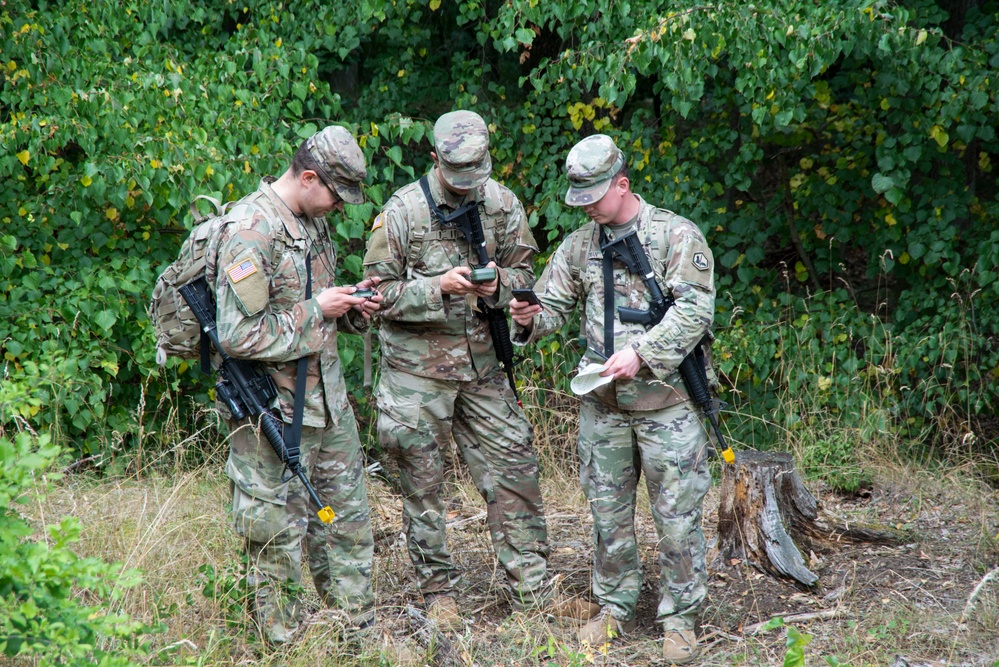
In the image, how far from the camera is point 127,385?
618 cm

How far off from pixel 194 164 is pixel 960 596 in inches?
172

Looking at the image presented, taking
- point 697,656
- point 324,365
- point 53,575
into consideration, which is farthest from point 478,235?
point 53,575

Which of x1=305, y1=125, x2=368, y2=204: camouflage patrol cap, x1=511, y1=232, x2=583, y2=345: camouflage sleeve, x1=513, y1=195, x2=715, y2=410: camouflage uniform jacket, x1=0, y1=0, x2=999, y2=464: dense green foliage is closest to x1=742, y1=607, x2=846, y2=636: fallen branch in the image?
x1=513, y1=195, x2=715, y2=410: camouflage uniform jacket

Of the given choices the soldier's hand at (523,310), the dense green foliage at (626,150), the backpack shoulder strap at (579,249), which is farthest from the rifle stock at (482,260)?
the dense green foliage at (626,150)

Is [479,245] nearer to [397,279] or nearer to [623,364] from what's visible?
[397,279]

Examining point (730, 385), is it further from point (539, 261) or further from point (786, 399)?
point (539, 261)

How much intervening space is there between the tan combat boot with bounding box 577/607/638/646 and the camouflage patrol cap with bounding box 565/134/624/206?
1682 millimetres

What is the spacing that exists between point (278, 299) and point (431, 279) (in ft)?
2.25

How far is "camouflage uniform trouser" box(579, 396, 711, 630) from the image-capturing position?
358 centimetres

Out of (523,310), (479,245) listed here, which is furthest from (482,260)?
(523,310)

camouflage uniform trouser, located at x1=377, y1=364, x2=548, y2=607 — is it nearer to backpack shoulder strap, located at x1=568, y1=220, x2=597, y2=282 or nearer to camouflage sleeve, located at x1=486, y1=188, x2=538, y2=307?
camouflage sleeve, located at x1=486, y1=188, x2=538, y2=307

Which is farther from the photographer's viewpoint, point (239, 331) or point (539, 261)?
point (539, 261)

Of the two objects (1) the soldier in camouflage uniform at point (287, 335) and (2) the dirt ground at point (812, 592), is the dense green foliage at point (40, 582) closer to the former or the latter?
(1) the soldier in camouflage uniform at point (287, 335)

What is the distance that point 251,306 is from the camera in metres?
3.12
